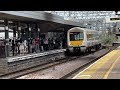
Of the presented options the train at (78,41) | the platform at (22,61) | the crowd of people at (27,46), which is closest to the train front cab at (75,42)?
the train at (78,41)

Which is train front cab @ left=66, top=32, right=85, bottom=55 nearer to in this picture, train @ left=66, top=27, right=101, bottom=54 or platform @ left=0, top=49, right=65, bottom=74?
train @ left=66, top=27, right=101, bottom=54

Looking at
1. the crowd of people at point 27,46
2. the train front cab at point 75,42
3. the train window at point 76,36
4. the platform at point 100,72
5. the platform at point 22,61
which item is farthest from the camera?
the train window at point 76,36

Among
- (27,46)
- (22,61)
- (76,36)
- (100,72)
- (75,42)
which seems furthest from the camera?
(76,36)

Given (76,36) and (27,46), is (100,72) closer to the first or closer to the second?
(27,46)

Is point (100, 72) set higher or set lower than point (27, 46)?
lower

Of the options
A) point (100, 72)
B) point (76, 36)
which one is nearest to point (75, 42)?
point (76, 36)

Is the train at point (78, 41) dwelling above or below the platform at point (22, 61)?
above

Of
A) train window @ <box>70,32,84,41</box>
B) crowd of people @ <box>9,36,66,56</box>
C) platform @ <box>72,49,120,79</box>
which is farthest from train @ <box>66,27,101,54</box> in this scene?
platform @ <box>72,49,120,79</box>

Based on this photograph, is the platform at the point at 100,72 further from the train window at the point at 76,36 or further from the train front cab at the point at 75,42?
the train window at the point at 76,36

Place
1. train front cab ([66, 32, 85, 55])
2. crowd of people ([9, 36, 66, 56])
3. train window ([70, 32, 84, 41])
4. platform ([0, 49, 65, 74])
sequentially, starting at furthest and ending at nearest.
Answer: train window ([70, 32, 84, 41]) → train front cab ([66, 32, 85, 55]) → crowd of people ([9, 36, 66, 56]) → platform ([0, 49, 65, 74])

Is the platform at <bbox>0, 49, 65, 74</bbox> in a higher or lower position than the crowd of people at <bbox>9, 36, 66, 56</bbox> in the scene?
lower
